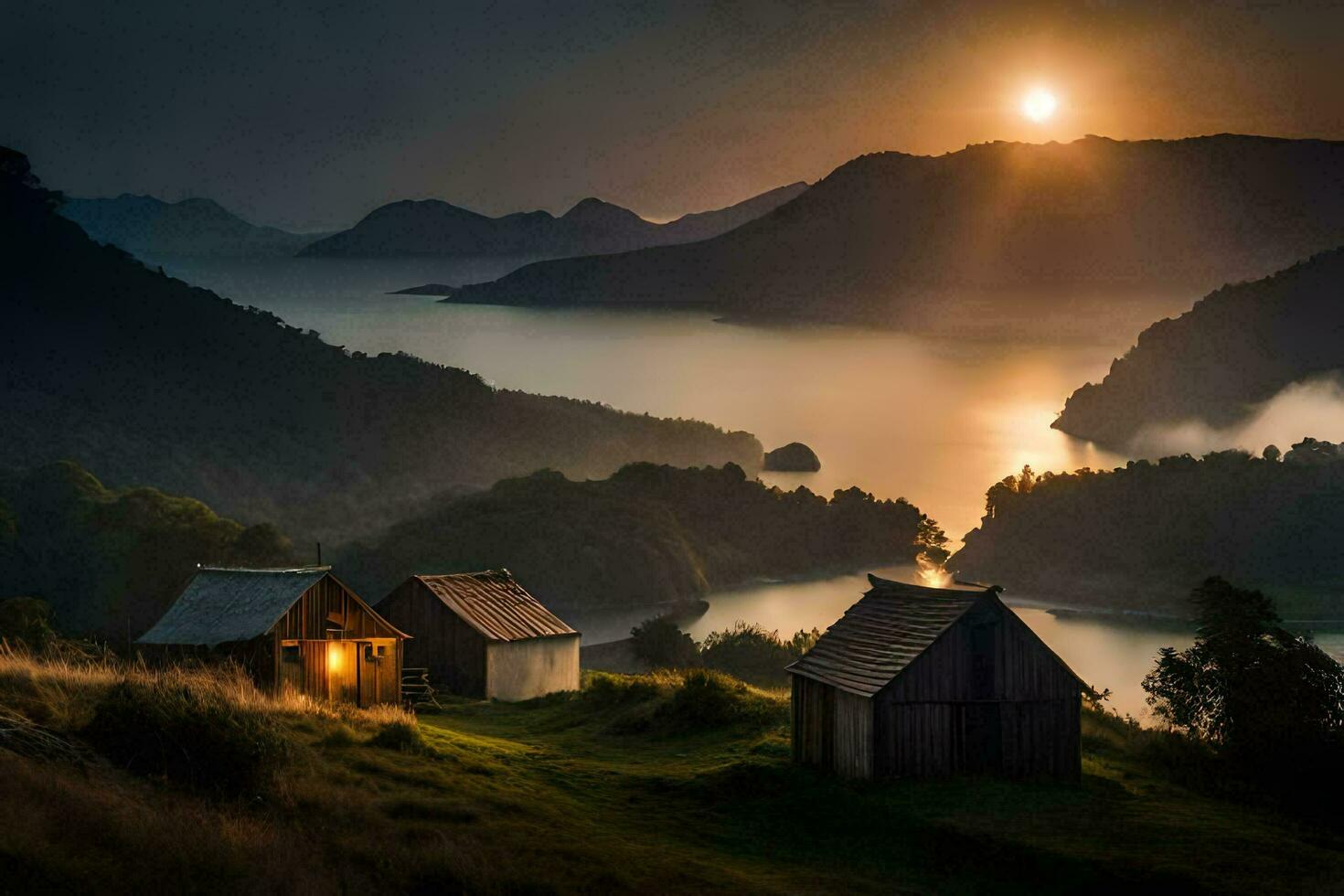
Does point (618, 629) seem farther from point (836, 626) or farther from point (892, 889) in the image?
point (892, 889)

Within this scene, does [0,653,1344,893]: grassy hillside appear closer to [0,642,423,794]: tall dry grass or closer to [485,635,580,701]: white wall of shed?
[0,642,423,794]: tall dry grass

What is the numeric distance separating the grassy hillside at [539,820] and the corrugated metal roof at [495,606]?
1853 cm

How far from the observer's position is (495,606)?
60719mm

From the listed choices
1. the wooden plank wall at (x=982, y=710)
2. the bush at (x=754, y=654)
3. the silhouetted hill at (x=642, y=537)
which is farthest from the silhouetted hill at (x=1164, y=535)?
the wooden plank wall at (x=982, y=710)

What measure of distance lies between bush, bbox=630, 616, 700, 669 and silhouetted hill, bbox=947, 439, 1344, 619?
240ft

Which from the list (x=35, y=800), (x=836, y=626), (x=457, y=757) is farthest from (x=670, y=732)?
(x=35, y=800)

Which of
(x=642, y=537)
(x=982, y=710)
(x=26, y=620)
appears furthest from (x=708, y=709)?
(x=642, y=537)

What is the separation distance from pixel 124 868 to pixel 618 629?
10272cm

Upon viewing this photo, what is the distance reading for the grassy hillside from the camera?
18.9 m

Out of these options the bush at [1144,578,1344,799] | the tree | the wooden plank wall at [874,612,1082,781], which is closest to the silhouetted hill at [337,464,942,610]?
the bush at [1144,578,1344,799]

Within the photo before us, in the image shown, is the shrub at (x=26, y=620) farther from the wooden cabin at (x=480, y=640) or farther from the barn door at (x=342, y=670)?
the barn door at (x=342, y=670)

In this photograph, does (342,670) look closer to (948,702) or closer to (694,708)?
(694,708)

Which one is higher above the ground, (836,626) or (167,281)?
(167,281)

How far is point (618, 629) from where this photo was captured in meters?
120
